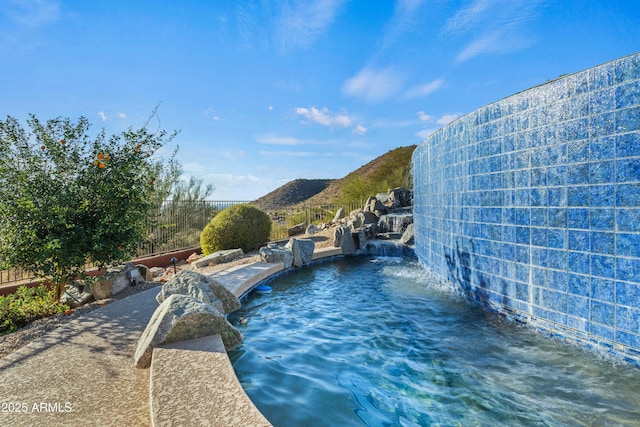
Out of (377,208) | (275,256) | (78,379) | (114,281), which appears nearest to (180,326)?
(78,379)

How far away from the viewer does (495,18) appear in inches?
235

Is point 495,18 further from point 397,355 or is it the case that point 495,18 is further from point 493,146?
point 397,355

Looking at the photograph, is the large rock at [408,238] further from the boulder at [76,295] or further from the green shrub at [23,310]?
the green shrub at [23,310]

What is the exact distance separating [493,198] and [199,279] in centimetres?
396

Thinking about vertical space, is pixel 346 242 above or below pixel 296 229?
below

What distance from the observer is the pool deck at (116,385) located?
7.14 feet

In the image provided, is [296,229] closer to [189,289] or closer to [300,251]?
[300,251]

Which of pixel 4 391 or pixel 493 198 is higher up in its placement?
pixel 493 198

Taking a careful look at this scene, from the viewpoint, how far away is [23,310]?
4801 mm

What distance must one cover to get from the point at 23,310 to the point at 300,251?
5.63m

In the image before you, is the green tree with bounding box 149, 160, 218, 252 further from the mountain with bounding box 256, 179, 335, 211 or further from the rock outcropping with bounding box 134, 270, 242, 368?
the mountain with bounding box 256, 179, 335, 211

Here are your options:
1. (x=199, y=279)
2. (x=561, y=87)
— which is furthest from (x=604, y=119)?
(x=199, y=279)

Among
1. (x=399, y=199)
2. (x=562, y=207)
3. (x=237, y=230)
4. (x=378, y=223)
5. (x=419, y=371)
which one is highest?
(x=399, y=199)

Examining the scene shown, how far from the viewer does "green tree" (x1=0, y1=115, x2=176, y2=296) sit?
15.1ft
